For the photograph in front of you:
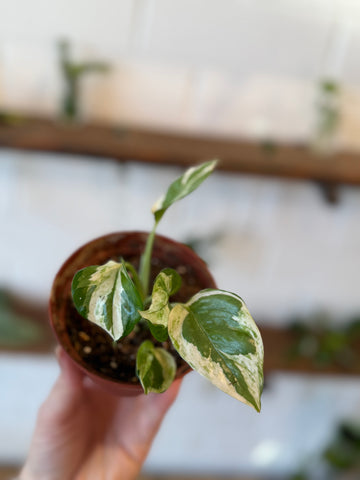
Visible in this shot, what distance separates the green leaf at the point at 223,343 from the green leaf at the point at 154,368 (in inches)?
2.9

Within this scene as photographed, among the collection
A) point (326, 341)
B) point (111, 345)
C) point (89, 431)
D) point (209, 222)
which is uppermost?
point (111, 345)

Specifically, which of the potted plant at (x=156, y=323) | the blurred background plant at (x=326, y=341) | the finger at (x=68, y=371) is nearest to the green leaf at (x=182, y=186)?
the potted plant at (x=156, y=323)

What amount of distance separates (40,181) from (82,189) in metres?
0.11

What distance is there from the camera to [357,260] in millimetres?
1490

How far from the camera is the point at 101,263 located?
0.60m

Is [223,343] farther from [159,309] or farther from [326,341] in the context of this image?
[326,341]

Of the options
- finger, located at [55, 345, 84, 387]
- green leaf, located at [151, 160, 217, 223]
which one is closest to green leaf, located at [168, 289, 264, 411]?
green leaf, located at [151, 160, 217, 223]

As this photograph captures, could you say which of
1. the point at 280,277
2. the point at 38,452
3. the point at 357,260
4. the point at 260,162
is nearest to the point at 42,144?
the point at 260,162

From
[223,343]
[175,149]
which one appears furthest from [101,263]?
[175,149]

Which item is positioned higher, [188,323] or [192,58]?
[192,58]

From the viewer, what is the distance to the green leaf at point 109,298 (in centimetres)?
44

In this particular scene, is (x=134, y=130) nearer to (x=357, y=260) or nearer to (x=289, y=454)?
(x=357, y=260)

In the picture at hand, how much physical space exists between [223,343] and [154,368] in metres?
0.11

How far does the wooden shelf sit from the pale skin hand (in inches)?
21.2
